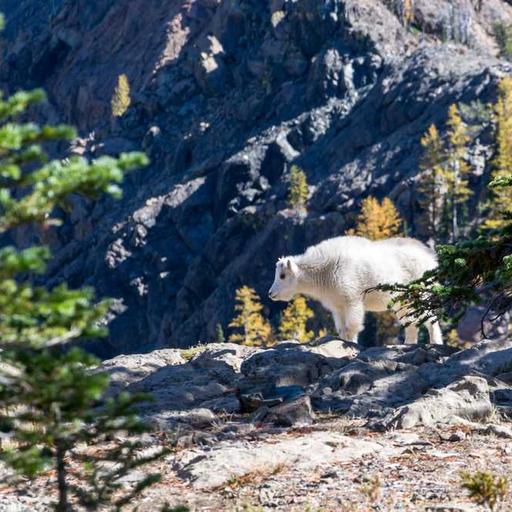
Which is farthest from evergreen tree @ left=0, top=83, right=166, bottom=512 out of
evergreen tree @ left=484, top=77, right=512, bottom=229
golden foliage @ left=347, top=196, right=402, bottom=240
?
golden foliage @ left=347, top=196, right=402, bottom=240

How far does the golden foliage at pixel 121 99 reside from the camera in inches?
5448

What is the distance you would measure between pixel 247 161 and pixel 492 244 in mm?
98769

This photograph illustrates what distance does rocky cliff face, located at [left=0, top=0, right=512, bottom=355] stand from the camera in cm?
9425

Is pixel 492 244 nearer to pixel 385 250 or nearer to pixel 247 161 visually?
pixel 385 250

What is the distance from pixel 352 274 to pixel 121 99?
12619 centimetres

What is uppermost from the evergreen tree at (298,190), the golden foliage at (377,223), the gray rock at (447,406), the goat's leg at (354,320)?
the evergreen tree at (298,190)

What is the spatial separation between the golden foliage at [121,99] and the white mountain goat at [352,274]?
408 feet

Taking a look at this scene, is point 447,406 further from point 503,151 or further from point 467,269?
point 503,151

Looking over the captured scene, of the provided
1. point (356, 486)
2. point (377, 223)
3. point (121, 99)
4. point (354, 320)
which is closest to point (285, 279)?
point (354, 320)

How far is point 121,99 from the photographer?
139 m

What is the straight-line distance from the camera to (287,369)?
12742 millimetres

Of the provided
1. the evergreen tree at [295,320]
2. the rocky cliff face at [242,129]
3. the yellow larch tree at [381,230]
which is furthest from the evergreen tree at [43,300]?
the rocky cliff face at [242,129]

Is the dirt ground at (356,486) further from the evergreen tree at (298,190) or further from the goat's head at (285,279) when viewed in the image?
the evergreen tree at (298,190)

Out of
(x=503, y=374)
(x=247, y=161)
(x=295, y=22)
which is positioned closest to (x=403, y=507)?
(x=503, y=374)
